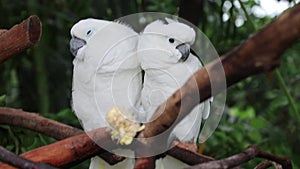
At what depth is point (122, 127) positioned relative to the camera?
435 mm

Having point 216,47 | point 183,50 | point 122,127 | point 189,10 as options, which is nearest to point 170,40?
point 183,50

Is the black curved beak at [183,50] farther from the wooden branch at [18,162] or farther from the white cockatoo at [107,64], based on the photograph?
the wooden branch at [18,162]

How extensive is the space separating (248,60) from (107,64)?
24cm

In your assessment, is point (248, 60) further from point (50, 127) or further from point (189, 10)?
point (189, 10)

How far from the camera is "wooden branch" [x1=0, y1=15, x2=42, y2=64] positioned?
498 mm

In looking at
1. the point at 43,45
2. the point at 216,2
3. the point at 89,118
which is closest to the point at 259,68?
the point at 89,118

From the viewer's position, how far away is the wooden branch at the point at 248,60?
1.02 ft

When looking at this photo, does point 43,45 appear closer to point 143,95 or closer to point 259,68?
point 143,95

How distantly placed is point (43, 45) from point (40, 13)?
9 cm

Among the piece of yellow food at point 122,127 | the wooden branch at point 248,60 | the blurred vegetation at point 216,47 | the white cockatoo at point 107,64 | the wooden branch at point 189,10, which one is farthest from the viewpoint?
the blurred vegetation at point 216,47

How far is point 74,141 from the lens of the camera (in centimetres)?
46

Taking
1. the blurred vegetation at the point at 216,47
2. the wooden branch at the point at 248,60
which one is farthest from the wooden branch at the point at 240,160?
the blurred vegetation at the point at 216,47

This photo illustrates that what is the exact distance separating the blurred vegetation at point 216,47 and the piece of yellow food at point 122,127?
499 millimetres

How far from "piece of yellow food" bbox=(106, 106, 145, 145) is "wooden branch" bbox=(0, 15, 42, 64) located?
4.2 inches
